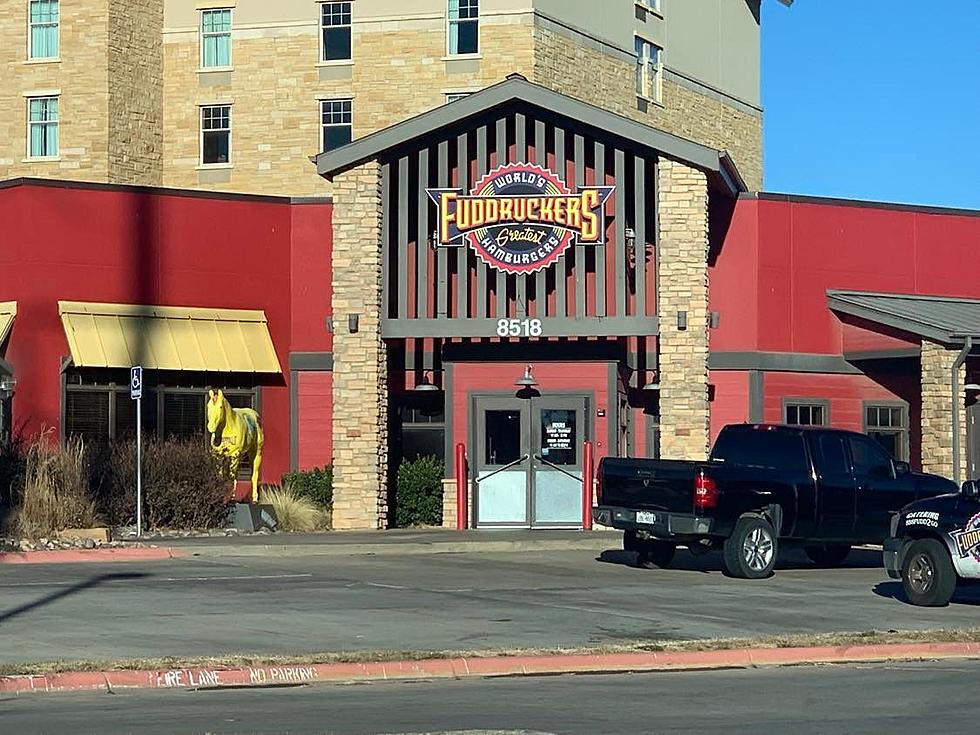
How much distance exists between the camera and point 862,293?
33594 mm

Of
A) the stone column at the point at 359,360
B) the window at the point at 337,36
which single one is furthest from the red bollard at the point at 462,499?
the window at the point at 337,36

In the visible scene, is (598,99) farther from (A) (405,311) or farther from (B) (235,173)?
(A) (405,311)

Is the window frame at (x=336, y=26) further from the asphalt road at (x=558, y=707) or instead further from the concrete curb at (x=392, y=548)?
the asphalt road at (x=558, y=707)

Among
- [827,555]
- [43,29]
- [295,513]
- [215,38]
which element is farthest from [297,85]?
[827,555]

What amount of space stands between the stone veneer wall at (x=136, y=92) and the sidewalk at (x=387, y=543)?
29450 mm

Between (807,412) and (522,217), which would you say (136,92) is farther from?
(807,412)

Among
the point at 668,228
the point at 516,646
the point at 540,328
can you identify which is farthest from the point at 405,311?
the point at 516,646

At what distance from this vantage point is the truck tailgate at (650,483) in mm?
22375

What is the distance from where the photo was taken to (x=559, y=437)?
3105cm

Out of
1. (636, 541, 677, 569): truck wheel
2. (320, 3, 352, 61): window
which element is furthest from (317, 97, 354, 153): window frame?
(636, 541, 677, 569): truck wheel

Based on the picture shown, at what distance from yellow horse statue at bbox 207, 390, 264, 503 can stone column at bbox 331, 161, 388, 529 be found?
1.90 m

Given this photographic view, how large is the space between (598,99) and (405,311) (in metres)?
28.0

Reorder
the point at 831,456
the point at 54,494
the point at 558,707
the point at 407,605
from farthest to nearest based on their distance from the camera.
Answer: the point at 54,494
the point at 831,456
the point at 407,605
the point at 558,707

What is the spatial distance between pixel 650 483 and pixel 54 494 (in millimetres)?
9741
